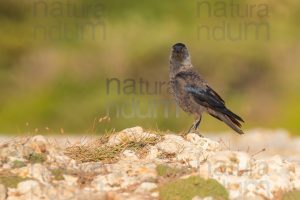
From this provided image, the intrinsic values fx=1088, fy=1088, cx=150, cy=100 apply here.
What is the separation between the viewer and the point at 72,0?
30812 mm

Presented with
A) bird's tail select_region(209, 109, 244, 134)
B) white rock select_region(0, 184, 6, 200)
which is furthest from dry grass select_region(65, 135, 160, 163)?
bird's tail select_region(209, 109, 244, 134)

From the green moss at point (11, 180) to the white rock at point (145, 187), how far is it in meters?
1.28

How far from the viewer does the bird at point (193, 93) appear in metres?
16.0

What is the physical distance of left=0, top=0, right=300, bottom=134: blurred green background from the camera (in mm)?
→ 28938

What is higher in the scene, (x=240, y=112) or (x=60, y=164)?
(x=60, y=164)

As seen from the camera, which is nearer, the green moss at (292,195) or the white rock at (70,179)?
the white rock at (70,179)

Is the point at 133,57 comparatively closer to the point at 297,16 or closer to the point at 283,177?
the point at 297,16

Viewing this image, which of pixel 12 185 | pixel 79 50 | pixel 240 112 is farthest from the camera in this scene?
pixel 79 50

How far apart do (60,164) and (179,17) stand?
18407mm

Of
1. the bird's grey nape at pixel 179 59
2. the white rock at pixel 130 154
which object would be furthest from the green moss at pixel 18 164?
the bird's grey nape at pixel 179 59

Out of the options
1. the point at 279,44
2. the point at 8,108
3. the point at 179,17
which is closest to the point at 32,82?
the point at 8,108

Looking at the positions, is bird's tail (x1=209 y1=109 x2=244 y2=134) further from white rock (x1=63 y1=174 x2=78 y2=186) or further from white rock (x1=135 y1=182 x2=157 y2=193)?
white rock (x1=63 y1=174 x2=78 y2=186)

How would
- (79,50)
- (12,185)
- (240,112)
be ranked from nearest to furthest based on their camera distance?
(12,185)
(240,112)
(79,50)

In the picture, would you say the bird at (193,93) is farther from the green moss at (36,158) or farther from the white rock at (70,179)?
the white rock at (70,179)
